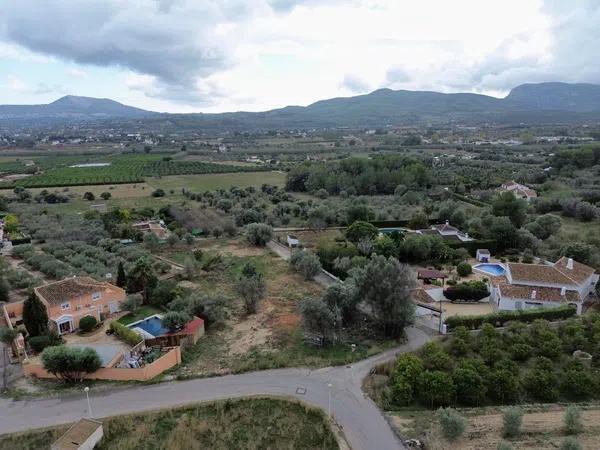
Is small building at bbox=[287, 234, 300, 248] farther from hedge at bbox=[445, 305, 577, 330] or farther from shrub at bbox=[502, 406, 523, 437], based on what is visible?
shrub at bbox=[502, 406, 523, 437]

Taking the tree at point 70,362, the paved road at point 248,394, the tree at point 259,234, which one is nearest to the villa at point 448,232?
the tree at point 259,234

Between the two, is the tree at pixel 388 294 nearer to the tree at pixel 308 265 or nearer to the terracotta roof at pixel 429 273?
the terracotta roof at pixel 429 273

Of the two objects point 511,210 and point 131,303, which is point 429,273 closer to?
point 511,210

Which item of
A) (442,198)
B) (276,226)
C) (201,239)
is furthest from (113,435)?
(442,198)

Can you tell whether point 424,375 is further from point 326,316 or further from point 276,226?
point 276,226

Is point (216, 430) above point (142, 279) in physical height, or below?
below

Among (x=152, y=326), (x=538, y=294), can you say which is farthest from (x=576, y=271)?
(x=152, y=326)

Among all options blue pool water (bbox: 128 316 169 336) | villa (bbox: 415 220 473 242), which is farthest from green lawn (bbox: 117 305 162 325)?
villa (bbox: 415 220 473 242)
